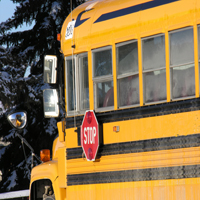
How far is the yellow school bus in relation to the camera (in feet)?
17.2

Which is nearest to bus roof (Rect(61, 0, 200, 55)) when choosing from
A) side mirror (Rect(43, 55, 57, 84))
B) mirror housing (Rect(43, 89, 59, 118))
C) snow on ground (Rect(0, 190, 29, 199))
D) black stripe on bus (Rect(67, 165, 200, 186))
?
side mirror (Rect(43, 55, 57, 84))

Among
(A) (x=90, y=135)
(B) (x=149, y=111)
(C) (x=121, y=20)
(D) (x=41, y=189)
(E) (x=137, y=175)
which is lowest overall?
(D) (x=41, y=189)

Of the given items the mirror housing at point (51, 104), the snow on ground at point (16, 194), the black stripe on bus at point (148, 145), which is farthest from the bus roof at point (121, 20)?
the snow on ground at point (16, 194)

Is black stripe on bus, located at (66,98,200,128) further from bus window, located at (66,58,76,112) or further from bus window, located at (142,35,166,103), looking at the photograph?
bus window, located at (66,58,76,112)

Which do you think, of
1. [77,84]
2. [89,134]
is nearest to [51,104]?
[77,84]

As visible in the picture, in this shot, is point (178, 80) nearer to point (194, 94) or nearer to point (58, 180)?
point (194, 94)

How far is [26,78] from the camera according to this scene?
68.6 feet

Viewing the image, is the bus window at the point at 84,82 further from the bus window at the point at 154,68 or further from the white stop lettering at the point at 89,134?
the bus window at the point at 154,68

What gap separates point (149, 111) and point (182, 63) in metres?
0.62

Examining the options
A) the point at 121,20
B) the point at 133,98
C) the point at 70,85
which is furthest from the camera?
the point at 70,85

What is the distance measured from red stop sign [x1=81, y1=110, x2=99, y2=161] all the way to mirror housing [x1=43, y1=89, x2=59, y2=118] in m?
0.80

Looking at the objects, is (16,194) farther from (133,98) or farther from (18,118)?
(133,98)

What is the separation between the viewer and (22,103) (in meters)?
20.4

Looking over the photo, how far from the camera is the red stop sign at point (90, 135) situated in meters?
6.10
